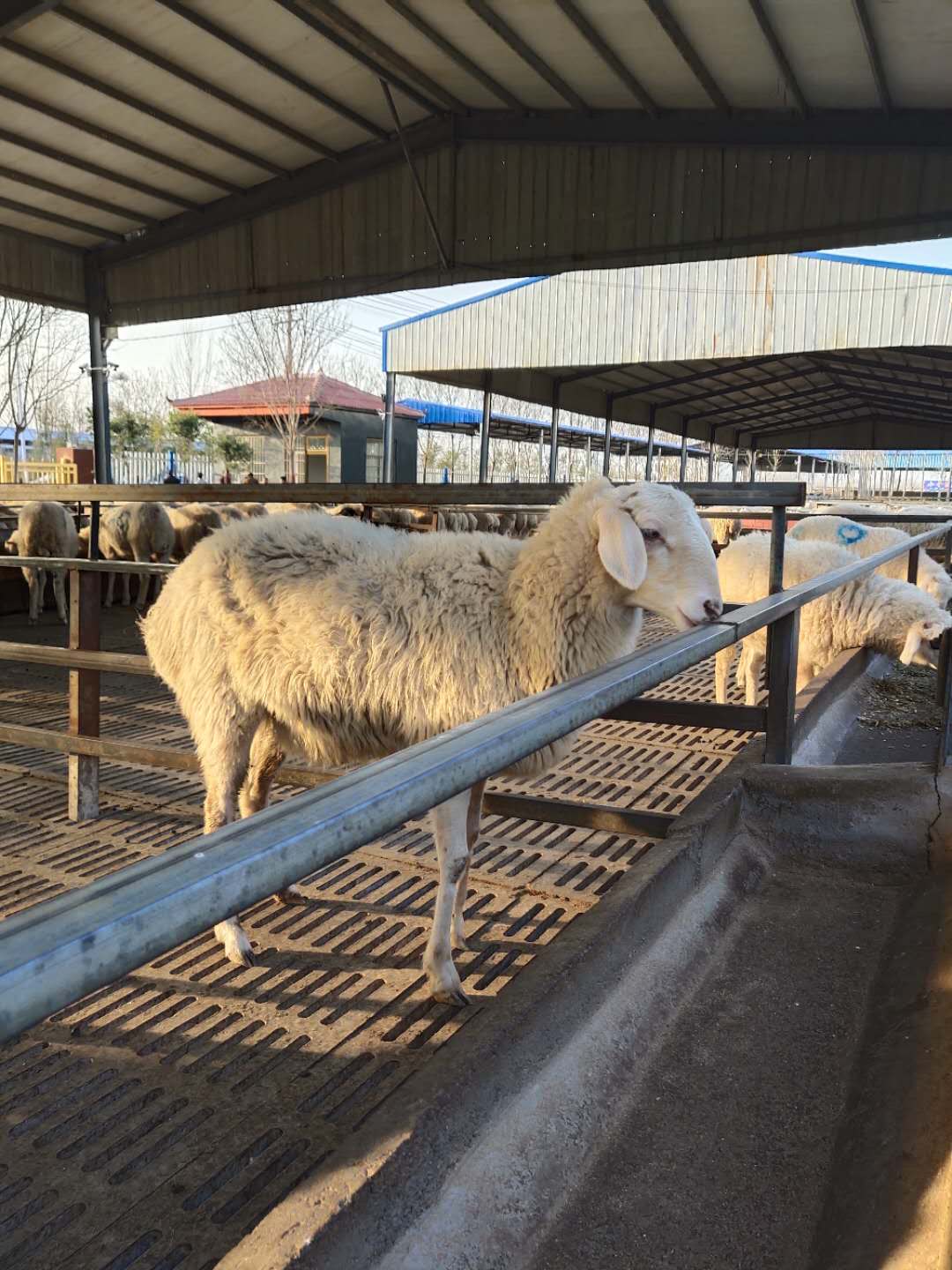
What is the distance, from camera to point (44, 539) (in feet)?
34.4

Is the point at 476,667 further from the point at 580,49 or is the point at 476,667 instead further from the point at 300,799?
the point at 580,49

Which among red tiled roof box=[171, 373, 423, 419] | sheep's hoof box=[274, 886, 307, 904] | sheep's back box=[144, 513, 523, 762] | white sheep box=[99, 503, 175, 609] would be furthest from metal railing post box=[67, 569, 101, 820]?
red tiled roof box=[171, 373, 423, 419]

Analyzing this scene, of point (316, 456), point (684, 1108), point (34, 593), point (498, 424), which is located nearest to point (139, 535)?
point (34, 593)

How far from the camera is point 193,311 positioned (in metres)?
12.3

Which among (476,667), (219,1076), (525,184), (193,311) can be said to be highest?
(525,184)

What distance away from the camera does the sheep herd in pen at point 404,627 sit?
2.70 m

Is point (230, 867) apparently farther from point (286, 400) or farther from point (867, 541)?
point (286, 400)

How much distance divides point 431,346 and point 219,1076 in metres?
20.3

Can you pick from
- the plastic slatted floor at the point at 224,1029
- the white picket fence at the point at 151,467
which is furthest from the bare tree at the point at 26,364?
the plastic slatted floor at the point at 224,1029

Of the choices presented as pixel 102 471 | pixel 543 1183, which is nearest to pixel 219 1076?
pixel 543 1183

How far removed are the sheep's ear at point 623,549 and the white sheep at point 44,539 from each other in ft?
29.8

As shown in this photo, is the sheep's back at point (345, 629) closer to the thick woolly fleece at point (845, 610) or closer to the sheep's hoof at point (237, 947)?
the sheep's hoof at point (237, 947)

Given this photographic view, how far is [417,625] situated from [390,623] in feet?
0.29

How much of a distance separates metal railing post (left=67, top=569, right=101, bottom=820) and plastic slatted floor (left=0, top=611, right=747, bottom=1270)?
0.39 feet
